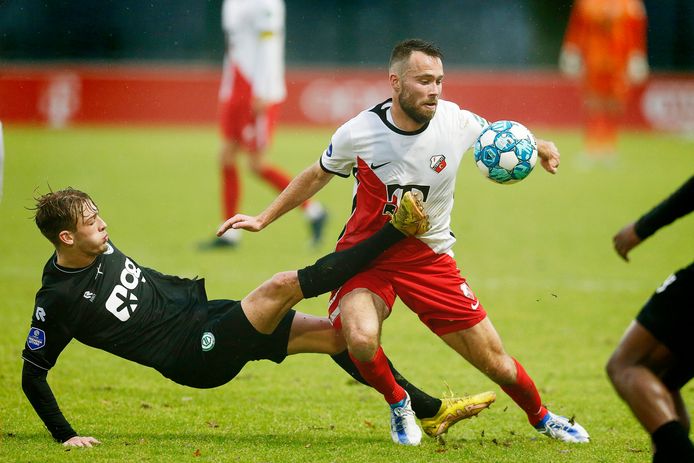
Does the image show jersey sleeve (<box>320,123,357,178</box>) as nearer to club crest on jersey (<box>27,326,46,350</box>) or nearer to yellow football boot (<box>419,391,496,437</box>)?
yellow football boot (<box>419,391,496,437</box>)

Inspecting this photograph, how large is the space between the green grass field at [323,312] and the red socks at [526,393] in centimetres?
18

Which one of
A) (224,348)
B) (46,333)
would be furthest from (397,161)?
(46,333)

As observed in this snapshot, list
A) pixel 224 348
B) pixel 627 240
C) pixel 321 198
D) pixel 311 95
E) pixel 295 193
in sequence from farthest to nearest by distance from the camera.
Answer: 1. pixel 311 95
2. pixel 321 198
3. pixel 295 193
4. pixel 224 348
5. pixel 627 240

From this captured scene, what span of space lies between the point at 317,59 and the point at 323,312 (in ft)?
60.9

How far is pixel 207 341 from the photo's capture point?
515 cm

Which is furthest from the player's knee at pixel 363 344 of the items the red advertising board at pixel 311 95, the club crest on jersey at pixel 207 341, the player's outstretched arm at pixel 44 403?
the red advertising board at pixel 311 95

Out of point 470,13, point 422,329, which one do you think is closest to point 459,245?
point 422,329

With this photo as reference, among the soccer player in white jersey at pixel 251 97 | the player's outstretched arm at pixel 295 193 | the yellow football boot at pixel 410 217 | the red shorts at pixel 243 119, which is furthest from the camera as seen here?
the red shorts at pixel 243 119

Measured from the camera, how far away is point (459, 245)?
11766 millimetres

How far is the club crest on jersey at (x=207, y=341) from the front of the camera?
16.9 feet

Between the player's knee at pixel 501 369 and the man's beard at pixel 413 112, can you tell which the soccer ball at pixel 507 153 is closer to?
the man's beard at pixel 413 112

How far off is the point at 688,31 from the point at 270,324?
23.4 metres

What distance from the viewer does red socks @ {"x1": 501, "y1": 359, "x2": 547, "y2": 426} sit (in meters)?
5.10

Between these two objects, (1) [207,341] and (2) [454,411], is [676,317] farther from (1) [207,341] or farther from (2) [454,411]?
(1) [207,341]
